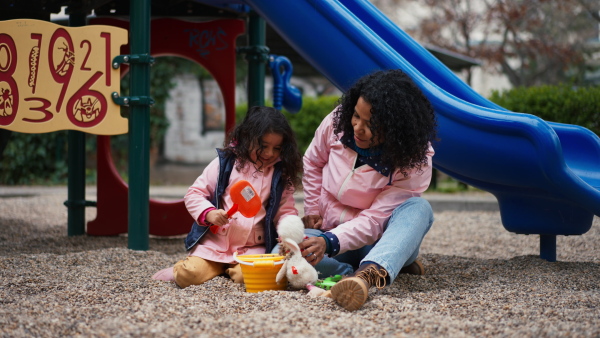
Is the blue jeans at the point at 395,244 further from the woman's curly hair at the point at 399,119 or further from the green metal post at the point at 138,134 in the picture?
the green metal post at the point at 138,134

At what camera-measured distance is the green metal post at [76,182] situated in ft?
13.8

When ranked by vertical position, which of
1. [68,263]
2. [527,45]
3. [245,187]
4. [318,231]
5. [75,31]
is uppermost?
[527,45]

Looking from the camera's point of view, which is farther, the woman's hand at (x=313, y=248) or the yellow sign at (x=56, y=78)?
the yellow sign at (x=56, y=78)

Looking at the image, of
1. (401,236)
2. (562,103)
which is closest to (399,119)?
(401,236)

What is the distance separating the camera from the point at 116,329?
1.84 meters

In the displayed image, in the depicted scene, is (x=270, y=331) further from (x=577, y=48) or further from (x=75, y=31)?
(x=577, y=48)

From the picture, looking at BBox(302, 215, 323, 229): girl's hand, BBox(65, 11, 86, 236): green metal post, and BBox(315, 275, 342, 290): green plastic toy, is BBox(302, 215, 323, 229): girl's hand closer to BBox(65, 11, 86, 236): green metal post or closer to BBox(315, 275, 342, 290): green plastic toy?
BBox(315, 275, 342, 290): green plastic toy

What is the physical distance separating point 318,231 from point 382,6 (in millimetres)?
14638

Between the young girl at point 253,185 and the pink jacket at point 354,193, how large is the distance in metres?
0.15

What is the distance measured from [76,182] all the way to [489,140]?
2.74 meters

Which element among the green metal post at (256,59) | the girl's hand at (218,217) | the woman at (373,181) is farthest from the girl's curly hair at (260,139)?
the green metal post at (256,59)

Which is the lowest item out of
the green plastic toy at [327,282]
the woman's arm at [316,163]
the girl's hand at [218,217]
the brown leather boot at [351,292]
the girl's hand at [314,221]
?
the green plastic toy at [327,282]

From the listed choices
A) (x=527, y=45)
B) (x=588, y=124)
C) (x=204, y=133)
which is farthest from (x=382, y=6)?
(x=588, y=124)

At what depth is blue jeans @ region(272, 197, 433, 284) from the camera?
7.55 ft
